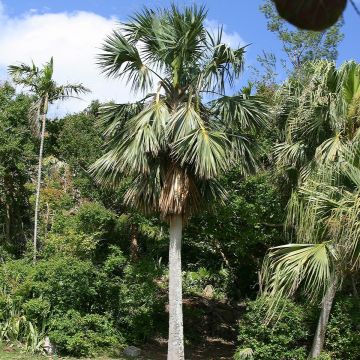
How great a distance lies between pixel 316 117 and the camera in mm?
11859

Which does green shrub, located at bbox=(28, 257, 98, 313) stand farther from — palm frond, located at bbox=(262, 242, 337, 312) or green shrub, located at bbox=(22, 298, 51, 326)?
palm frond, located at bbox=(262, 242, 337, 312)

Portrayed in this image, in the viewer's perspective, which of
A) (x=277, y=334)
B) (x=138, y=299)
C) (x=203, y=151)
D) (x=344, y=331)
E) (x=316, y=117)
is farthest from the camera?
(x=138, y=299)

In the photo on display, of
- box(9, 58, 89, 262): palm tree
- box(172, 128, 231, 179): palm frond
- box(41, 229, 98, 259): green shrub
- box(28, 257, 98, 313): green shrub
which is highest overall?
box(9, 58, 89, 262): palm tree

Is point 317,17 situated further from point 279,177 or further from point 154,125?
point 279,177

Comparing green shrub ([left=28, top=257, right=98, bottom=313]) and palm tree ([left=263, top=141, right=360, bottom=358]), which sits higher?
palm tree ([left=263, top=141, right=360, bottom=358])

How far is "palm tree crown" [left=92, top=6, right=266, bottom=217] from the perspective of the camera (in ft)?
39.9

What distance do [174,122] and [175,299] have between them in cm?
409

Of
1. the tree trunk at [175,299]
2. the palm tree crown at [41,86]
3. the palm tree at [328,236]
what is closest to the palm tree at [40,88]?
the palm tree crown at [41,86]

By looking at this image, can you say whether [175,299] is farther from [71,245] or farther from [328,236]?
[328,236]

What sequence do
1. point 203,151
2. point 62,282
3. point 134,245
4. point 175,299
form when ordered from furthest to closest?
point 134,245 < point 62,282 < point 175,299 < point 203,151

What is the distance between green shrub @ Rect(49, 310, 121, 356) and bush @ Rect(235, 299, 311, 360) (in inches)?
147

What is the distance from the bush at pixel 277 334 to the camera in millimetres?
12258

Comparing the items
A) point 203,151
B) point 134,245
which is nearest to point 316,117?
point 203,151

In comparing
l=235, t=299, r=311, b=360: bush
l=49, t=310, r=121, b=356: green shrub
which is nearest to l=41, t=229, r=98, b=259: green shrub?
l=49, t=310, r=121, b=356: green shrub
